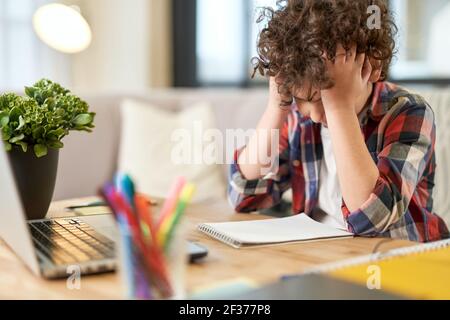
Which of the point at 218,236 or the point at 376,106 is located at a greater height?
the point at 376,106

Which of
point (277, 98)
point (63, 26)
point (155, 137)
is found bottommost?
point (155, 137)

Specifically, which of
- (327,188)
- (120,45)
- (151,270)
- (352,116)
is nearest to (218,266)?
(151,270)

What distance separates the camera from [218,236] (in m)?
0.86

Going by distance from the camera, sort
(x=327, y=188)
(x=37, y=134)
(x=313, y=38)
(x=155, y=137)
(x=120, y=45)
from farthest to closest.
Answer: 1. (x=120, y=45)
2. (x=155, y=137)
3. (x=327, y=188)
4. (x=37, y=134)
5. (x=313, y=38)

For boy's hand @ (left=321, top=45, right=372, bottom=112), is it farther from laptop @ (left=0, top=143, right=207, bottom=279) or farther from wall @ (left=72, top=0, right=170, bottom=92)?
wall @ (left=72, top=0, right=170, bottom=92)

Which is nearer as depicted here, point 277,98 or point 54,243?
point 54,243

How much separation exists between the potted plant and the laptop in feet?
0.42

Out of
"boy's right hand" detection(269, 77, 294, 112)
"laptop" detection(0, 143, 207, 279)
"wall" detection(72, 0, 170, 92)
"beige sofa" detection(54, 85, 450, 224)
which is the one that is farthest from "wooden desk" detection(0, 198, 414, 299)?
"wall" detection(72, 0, 170, 92)

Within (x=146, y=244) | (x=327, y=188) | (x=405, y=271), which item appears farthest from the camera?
(x=327, y=188)

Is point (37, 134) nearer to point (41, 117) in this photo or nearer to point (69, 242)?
point (41, 117)

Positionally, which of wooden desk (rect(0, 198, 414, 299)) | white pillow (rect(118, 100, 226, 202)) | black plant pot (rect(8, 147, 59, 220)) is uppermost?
black plant pot (rect(8, 147, 59, 220))

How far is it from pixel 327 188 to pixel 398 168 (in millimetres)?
197

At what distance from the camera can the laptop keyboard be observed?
2.29 ft

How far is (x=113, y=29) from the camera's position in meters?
3.15
